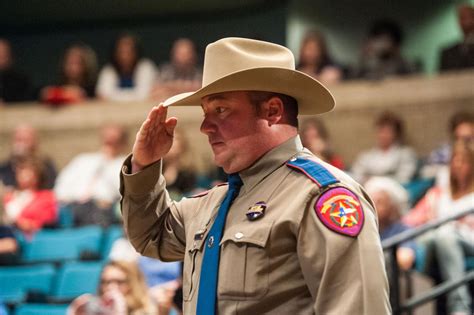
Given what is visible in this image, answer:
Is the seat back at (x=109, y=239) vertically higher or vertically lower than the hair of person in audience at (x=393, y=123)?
lower

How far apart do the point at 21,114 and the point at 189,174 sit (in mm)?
2654

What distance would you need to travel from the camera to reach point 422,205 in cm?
604

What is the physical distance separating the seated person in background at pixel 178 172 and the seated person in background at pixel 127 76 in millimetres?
1739

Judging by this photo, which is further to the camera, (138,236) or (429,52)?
(429,52)

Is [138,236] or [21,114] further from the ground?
[138,236]

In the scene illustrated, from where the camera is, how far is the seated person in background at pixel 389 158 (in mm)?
6980

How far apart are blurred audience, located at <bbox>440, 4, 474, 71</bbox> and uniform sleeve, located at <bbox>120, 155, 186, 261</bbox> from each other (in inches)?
202

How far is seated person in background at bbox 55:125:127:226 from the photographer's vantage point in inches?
275

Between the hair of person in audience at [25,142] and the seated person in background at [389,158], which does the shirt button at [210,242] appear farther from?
the hair of person in audience at [25,142]

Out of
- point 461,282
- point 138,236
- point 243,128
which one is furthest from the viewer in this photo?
point 461,282

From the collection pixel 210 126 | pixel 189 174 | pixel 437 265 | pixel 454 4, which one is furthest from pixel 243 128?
pixel 454 4

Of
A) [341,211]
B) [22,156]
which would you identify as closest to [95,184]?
[22,156]

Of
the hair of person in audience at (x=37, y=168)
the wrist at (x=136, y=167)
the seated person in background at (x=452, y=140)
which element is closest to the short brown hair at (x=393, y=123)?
the seated person in background at (x=452, y=140)

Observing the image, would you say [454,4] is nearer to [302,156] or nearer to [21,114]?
[21,114]
